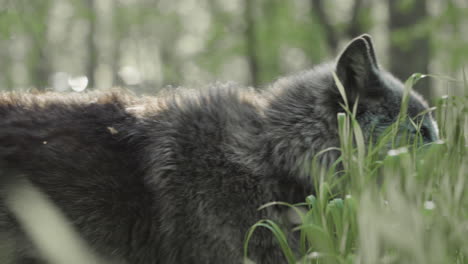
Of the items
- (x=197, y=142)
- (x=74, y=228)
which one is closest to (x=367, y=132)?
(x=197, y=142)

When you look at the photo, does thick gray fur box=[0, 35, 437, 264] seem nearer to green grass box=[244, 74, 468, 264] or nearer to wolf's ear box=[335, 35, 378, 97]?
wolf's ear box=[335, 35, 378, 97]

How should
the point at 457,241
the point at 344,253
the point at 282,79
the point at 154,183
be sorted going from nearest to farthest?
the point at 457,241 → the point at 344,253 → the point at 154,183 → the point at 282,79

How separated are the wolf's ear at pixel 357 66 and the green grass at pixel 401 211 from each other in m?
0.45

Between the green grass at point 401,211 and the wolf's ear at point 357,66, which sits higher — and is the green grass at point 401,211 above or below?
below

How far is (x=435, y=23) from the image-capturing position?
27.8 ft

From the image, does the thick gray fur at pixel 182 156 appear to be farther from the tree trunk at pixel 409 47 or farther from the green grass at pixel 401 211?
the tree trunk at pixel 409 47

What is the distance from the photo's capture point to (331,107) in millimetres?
3230

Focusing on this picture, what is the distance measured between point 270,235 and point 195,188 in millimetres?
531

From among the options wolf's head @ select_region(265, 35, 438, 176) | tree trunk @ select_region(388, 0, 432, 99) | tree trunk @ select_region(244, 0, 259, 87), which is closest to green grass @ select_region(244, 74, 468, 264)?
wolf's head @ select_region(265, 35, 438, 176)

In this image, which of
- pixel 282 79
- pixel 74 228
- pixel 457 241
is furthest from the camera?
pixel 282 79

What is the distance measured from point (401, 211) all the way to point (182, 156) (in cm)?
148

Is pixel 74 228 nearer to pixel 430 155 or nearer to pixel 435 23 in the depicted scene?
pixel 430 155

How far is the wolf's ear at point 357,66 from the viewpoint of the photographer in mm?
3045

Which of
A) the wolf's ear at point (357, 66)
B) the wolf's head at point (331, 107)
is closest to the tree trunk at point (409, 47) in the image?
the wolf's head at point (331, 107)
